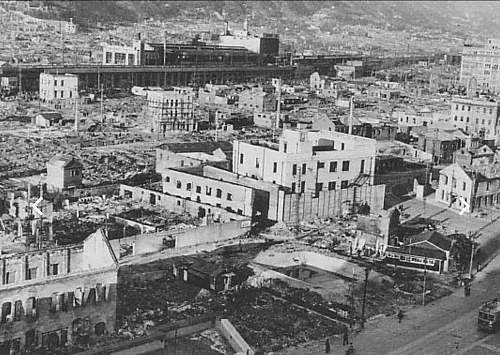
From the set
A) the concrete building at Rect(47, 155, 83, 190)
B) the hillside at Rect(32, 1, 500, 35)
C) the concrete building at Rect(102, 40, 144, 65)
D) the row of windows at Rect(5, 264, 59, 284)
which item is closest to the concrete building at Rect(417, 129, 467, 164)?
the concrete building at Rect(47, 155, 83, 190)

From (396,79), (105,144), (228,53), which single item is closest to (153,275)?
(105,144)

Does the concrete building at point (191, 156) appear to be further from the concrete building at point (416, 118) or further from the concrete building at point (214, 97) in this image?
the concrete building at point (214, 97)

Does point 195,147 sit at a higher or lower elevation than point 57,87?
lower

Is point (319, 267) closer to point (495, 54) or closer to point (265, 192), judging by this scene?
point (265, 192)

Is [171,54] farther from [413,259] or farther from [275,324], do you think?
[275,324]

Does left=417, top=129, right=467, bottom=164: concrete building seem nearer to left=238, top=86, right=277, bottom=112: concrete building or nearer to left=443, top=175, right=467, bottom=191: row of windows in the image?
left=443, top=175, right=467, bottom=191: row of windows

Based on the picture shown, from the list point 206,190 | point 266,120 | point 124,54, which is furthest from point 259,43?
point 206,190
